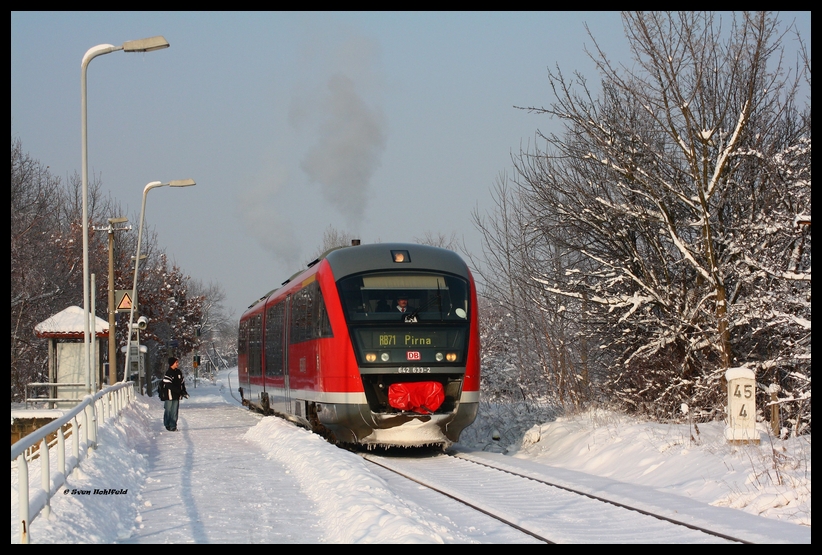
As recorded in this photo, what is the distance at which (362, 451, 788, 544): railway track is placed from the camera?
321 inches

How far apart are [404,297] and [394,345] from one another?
872mm

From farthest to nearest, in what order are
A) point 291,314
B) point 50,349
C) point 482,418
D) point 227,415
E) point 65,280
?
point 65,280
point 227,415
point 50,349
point 482,418
point 291,314

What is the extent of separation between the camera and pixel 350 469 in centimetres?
1127

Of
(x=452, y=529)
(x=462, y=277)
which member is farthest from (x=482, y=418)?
(x=452, y=529)

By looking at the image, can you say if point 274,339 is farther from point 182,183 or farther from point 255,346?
point 182,183

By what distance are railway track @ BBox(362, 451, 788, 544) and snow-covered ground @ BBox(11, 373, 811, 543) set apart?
0.49 meters

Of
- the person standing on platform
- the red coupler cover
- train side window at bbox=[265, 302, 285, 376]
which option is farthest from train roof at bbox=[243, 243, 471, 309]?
the person standing on platform

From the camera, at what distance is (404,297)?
15375 mm

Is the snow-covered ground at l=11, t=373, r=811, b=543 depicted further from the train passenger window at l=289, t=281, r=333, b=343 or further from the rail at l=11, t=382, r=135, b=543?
the train passenger window at l=289, t=281, r=333, b=343

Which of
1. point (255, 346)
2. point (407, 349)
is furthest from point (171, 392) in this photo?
point (407, 349)

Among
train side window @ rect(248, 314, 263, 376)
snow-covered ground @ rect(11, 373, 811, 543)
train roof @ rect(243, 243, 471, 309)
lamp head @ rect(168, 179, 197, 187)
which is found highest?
lamp head @ rect(168, 179, 197, 187)

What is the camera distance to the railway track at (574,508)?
26.8 feet
